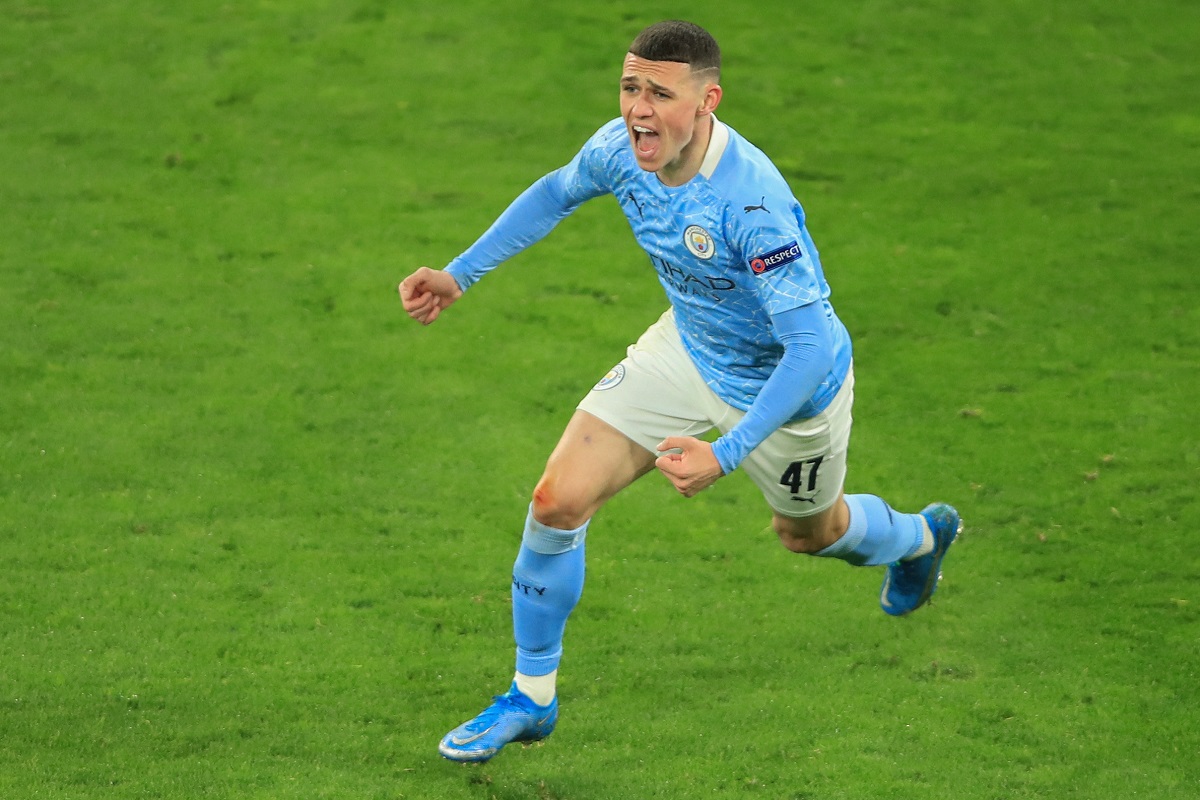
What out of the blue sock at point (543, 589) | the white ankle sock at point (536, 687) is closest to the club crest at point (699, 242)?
the blue sock at point (543, 589)

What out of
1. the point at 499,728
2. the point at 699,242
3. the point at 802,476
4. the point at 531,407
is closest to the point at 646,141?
the point at 699,242

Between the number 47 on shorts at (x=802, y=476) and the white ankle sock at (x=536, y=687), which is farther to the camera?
the number 47 on shorts at (x=802, y=476)

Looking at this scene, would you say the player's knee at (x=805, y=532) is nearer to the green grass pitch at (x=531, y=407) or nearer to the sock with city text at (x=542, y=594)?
the green grass pitch at (x=531, y=407)

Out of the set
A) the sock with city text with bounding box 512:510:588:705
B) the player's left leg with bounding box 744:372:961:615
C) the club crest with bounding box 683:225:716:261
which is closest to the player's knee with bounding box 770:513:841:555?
the player's left leg with bounding box 744:372:961:615

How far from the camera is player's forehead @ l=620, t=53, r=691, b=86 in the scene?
4.12 m

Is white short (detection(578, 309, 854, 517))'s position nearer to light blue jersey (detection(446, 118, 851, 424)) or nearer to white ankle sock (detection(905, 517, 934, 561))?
light blue jersey (detection(446, 118, 851, 424))

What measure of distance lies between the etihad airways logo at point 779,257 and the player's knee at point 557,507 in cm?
88

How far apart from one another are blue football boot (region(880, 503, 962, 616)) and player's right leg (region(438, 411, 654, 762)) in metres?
1.29

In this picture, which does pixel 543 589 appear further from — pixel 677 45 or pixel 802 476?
pixel 677 45

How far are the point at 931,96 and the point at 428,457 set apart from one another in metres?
5.17

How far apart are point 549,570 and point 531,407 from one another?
2.50 metres

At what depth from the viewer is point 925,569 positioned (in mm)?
5410

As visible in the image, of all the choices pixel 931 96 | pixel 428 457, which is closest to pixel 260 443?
pixel 428 457

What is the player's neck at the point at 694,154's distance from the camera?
4.29 m
